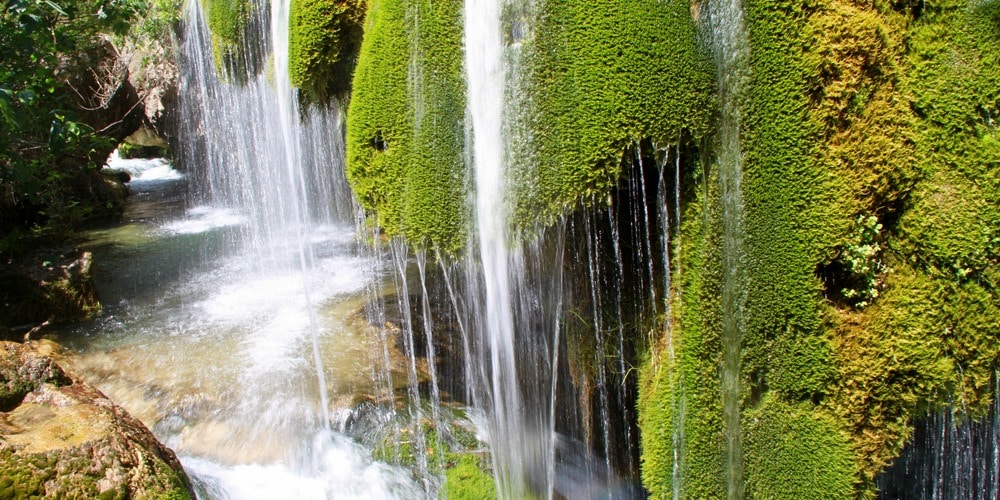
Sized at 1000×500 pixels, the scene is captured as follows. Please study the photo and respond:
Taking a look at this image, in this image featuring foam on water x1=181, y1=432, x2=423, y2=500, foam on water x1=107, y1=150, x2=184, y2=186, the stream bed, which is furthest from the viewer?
foam on water x1=107, y1=150, x2=184, y2=186

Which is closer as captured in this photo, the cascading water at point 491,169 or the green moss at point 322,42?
the cascading water at point 491,169

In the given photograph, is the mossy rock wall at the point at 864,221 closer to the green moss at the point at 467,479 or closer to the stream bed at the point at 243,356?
the green moss at the point at 467,479

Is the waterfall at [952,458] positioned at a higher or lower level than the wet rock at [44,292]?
lower

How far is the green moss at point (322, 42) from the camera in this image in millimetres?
5609

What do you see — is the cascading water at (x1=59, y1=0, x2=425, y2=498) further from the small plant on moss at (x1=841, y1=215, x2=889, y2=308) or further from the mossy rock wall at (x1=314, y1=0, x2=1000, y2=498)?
the small plant on moss at (x1=841, y1=215, x2=889, y2=308)

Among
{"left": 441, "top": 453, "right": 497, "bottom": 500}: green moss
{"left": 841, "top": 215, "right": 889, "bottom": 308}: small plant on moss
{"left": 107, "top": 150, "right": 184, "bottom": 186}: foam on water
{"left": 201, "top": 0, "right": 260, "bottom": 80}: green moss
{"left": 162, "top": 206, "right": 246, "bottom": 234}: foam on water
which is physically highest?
{"left": 201, "top": 0, "right": 260, "bottom": 80}: green moss

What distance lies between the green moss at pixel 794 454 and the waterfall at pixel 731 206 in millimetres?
105

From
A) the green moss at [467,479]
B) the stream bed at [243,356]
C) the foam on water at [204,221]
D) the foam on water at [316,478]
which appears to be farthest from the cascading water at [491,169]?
the foam on water at [204,221]

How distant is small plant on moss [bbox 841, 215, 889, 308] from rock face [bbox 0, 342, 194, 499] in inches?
170

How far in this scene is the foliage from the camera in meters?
6.95

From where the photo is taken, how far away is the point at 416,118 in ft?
15.8

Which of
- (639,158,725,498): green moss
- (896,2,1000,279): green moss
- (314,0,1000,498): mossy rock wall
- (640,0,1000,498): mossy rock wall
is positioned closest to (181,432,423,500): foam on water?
(639,158,725,498): green moss

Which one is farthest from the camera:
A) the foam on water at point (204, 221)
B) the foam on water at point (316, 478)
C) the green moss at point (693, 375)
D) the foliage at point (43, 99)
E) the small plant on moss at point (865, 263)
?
the foam on water at point (204, 221)

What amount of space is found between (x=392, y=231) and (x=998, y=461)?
180 inches
